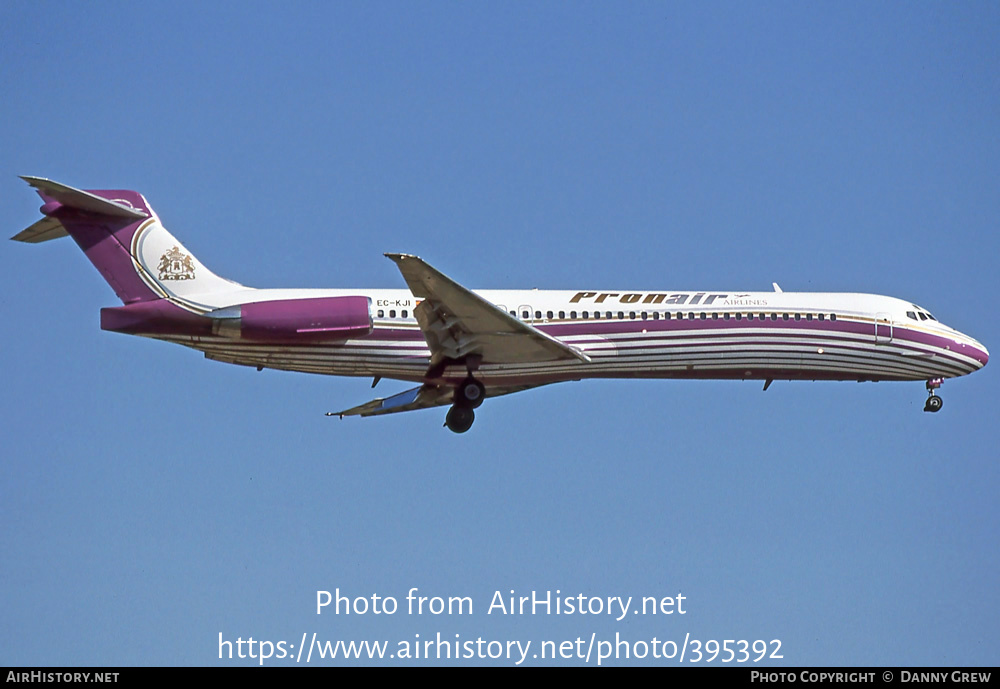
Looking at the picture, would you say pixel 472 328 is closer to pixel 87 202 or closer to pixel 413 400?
pixel 413 400

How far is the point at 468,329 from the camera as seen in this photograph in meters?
27.0

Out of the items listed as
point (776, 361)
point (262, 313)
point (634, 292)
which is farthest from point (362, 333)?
point (776, 361)

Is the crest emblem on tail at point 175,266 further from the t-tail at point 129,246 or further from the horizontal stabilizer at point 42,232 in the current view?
the horizontal stabilizer at point 42,232

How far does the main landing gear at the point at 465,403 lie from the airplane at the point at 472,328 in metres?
0.03

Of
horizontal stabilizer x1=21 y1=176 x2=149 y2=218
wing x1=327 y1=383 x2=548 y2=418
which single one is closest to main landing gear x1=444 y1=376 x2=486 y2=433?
wing x1=327 y1=383 x2=548 y2=418

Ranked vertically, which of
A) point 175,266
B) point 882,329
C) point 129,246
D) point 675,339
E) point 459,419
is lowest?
point 459,419

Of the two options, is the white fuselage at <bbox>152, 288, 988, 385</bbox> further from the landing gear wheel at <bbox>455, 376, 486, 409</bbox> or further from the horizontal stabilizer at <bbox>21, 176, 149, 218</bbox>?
the horizontal stabilizer at <bbox>21, 176, 149, 218</bbox>

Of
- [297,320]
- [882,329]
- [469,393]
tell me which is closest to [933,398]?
[882,329]

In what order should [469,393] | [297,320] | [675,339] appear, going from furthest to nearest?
[675,339] → [469,393] → [297,320]

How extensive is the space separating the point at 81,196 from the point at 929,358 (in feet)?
65.0

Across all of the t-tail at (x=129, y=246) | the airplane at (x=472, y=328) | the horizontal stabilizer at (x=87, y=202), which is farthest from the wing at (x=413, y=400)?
the horizontal stabilizer at (x=87, y=202)

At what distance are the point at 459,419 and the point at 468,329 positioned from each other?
2.36 m

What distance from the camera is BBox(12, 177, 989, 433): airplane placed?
87.2 feet
